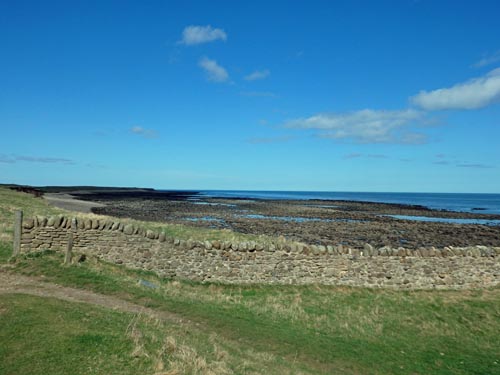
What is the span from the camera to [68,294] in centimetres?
1139

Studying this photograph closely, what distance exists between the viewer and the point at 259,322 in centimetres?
1185

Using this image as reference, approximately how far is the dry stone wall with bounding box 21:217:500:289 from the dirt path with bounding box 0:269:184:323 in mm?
2907

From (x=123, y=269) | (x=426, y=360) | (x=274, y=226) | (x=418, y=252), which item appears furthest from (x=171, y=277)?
(x=274, y=226)

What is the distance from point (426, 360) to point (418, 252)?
710 cm

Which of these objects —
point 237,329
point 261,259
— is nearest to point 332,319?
point 237,329

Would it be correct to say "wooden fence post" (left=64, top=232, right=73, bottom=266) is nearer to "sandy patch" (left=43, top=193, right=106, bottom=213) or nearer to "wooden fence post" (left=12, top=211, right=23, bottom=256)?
"wooden fence post" (left=12, top=211, right=23, bottom=256)

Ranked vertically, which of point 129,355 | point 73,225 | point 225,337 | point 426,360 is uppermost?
point 73,225

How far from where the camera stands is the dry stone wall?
15258mm

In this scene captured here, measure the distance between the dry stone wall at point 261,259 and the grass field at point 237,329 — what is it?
0.62 meters

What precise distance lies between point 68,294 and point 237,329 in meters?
5.36

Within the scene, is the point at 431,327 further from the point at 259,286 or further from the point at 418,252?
the point at 259,286

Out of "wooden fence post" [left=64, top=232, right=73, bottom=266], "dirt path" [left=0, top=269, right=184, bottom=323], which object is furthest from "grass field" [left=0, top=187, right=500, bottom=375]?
"dirt path" [left=0, top=269, right=184, bottom=323]

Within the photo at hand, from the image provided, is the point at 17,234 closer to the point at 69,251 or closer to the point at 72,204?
the point at 69,251

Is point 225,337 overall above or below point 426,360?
above
